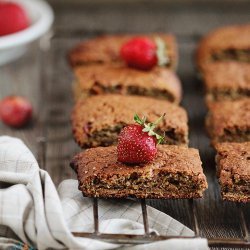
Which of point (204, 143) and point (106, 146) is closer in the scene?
point (106, 146)

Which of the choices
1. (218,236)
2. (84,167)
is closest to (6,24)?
(84,167)

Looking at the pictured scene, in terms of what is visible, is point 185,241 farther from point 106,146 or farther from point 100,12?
point 100,12

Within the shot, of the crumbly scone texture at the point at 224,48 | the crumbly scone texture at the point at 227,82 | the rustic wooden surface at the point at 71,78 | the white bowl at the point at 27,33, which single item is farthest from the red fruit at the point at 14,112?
the crumbly scone texture at the point at 224,48

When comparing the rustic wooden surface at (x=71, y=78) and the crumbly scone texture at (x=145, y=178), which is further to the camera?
the rustic wooden surface at (x=71, y=78)

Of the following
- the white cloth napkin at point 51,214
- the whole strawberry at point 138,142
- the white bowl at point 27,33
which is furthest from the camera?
the white bowl at point 27,33

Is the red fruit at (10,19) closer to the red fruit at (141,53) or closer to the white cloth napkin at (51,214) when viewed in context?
the red fruit at (141,53)

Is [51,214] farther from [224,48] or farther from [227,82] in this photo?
[224,48]

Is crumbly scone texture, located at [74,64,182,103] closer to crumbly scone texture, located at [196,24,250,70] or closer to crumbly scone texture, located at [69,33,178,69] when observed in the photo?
crumbly scone texture, located at [69,33,178,69]

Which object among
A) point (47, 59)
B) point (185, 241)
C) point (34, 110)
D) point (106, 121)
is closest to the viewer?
point (185, 241)
